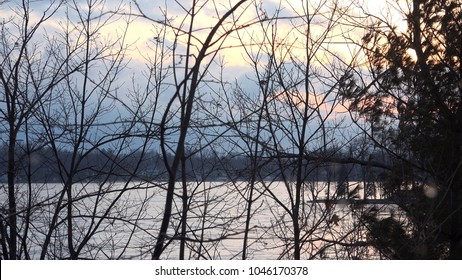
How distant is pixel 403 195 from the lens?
24.6 ft

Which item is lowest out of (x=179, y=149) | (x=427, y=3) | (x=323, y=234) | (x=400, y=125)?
(x=179, y=149)

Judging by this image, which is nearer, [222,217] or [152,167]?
[222,217]

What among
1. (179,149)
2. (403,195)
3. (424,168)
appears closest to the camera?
(179,149)

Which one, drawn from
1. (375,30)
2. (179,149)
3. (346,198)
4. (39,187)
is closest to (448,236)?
(346,198)

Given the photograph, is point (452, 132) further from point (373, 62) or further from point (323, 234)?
point (323, 234)

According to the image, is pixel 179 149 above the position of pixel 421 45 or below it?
below

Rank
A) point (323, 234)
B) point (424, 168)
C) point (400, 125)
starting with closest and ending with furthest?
1. point (323, 234)
2. point (424, 168)
3. point (400, 125)

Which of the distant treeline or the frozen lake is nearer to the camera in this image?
the frozen lake

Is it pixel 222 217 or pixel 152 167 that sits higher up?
pixel 152 167

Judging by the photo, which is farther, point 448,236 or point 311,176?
point 448,236

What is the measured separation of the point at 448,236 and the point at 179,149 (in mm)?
6005

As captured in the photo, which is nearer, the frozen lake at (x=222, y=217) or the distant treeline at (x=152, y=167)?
the frozen lake at (x=222, y=217)

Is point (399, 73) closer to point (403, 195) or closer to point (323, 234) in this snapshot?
point (403, 195)

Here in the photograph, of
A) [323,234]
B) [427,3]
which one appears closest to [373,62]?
[427,3]
